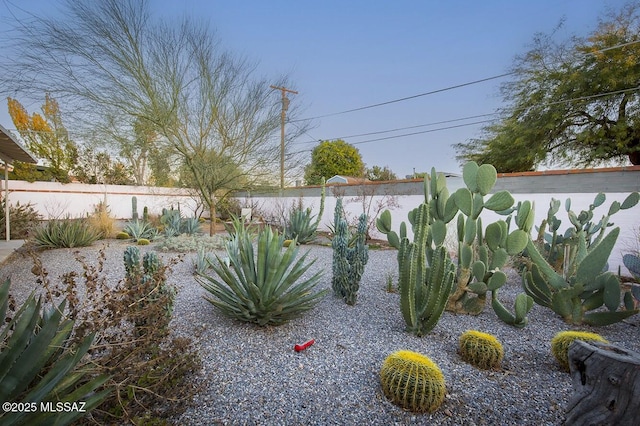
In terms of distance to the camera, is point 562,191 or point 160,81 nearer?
point 562,191

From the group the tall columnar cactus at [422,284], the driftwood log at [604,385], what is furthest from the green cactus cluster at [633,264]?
the driftwood log at [604,385]

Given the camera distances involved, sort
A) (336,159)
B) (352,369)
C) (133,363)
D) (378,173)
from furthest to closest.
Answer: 1. (378,173)
2. (336,159)
3. (352,369)
4. (133,363)

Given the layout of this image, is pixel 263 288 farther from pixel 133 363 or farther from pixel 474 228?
pixel 474 228

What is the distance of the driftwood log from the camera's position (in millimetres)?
1248

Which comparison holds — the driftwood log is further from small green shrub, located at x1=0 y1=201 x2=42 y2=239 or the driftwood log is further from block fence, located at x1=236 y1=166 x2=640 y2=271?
small green shrub, located at x1=0 y1=201 x2=42 y2=239

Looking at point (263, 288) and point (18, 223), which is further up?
point (18, 223)

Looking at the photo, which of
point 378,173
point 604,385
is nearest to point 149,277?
point 604,385

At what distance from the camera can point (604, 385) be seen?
1.32 meters

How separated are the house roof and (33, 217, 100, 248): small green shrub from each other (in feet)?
5.58

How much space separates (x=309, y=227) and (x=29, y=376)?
788 centimetres

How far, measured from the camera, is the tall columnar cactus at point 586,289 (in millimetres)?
3049

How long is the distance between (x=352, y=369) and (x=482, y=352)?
103 cm

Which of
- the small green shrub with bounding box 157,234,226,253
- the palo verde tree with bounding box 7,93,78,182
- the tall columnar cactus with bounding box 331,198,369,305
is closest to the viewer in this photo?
the tall columnar cactus with bounding box 331,198,369,305

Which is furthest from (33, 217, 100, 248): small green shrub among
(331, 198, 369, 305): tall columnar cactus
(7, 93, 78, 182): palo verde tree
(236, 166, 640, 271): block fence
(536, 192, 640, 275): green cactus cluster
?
(7, 93, 78, 182): palo verde tree
